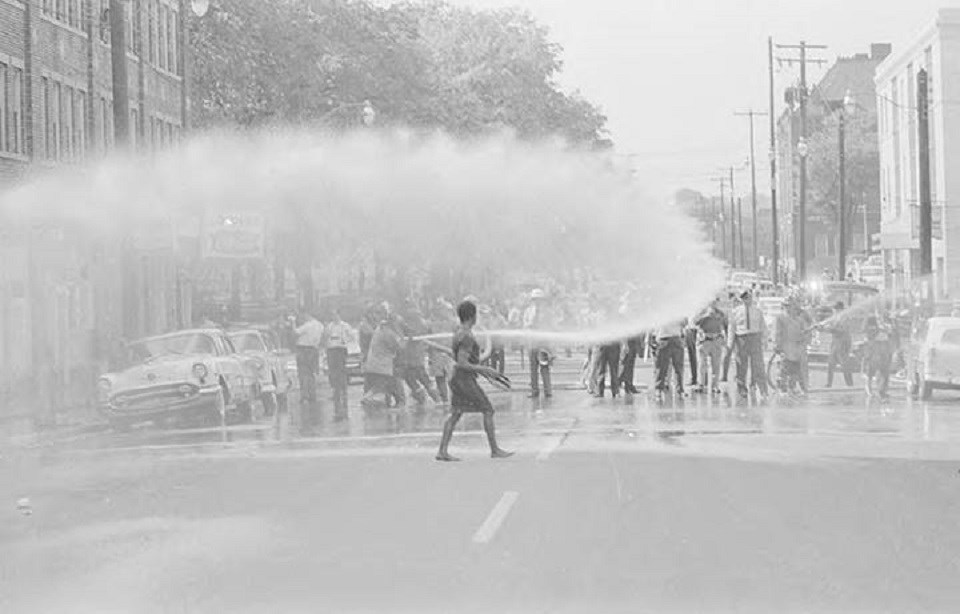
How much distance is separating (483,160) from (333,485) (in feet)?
80.2

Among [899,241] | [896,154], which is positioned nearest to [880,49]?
[896,154]

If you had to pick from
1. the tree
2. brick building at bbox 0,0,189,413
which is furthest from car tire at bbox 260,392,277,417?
the tree

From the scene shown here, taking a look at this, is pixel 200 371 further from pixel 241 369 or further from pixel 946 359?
pixel 946 359

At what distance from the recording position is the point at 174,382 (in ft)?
86.2

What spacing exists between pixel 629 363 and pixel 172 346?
7.79 meters

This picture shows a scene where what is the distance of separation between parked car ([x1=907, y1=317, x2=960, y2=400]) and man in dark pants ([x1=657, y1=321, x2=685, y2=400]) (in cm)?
402

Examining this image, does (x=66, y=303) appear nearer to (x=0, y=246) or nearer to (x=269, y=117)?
(x=0, y=246)

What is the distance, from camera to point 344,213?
4278cm

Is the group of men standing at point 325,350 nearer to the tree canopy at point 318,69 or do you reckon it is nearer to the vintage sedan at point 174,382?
the vintage sedan at point 174,382

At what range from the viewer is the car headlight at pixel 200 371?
26453 mm

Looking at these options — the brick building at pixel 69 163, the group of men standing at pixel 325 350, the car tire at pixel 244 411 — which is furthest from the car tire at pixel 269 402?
the brick building at pixel 69 163

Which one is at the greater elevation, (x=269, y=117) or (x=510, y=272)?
(x=269, y=117)

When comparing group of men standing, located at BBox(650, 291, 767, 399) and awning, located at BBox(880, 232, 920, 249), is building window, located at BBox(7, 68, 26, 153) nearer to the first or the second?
group of men standing, located at BBox(650, 291, 767, 399)

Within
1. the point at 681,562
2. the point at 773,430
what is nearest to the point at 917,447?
the point at 773,430
